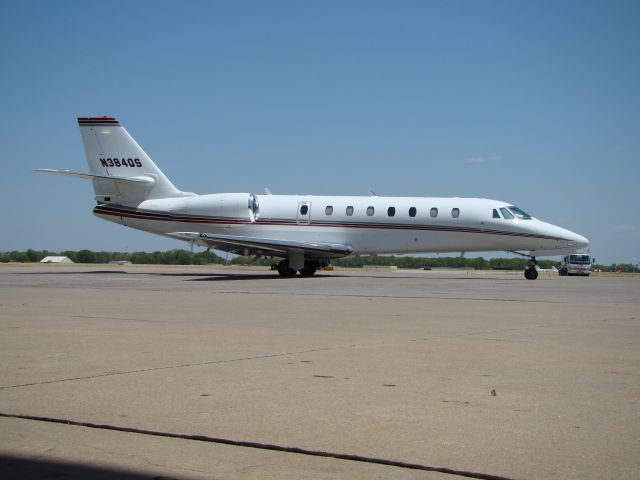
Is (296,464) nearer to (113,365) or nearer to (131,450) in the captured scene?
(131,450)

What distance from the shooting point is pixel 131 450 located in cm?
418

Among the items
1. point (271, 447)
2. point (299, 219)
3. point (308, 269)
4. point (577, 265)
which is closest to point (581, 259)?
point (577, 265)

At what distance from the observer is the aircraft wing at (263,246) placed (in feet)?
93.2

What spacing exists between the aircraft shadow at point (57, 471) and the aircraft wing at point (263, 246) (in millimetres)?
24234

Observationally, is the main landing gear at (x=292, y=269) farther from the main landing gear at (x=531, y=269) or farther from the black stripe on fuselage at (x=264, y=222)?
the main landing gear at (x=531, y=269)

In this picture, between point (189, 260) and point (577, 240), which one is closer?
point (577, 240)

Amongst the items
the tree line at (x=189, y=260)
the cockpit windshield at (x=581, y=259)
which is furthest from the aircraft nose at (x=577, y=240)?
the tree line at (x=189, y=260)

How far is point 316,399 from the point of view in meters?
5.46

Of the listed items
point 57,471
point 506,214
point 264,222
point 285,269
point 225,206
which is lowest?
point 57,471

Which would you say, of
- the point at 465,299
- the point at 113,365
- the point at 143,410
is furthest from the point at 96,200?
the point at 143,410

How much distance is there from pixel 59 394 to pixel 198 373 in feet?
4.27

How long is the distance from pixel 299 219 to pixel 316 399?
25742 mm

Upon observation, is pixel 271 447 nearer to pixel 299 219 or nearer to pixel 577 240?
pixel 299 219

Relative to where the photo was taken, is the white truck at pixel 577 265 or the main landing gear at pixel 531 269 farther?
the white truck at pixel 577 265
